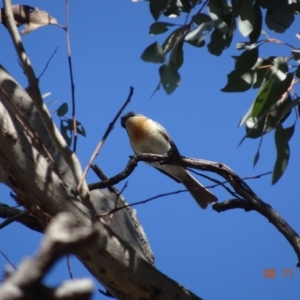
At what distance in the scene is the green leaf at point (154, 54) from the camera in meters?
1.63

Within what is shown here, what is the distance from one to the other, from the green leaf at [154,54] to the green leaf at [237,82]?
0.36 meters

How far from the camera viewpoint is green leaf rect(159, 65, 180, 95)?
169 cm

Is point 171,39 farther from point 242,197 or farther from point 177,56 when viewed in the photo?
point 242,197

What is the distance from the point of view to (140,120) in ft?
13.2

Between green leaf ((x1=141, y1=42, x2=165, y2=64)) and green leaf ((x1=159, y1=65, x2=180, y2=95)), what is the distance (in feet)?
0.20

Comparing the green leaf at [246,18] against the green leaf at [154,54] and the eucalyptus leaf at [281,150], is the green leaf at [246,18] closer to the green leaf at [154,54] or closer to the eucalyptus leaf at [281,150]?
the green leaf at [154,54]

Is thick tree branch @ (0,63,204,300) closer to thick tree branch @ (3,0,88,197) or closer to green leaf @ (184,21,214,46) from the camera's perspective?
thick tree branch @ (3,0,88,197)

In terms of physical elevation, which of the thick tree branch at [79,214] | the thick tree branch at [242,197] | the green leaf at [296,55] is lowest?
the thick tree branch at [79,214]

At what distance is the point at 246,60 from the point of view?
194 centimetres

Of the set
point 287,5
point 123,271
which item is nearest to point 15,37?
point 123,271

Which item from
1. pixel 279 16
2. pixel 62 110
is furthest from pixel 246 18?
pixel 62 110

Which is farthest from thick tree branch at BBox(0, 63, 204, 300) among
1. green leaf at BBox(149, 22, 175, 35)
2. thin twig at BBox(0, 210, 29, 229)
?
green leaf at BBox(149, 22, 175, 35)

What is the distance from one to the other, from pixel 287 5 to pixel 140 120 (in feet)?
7.25

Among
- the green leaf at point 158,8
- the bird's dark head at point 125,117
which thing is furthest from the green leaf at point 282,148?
the bird's dark head at point 125,117
